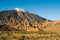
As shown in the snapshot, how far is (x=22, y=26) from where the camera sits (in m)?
91.9

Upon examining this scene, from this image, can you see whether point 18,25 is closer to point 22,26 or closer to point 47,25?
point 22,26

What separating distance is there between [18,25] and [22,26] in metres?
4.68

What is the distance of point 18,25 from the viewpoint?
95.9 meters

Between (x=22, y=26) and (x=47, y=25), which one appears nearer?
(x=47, y=25)

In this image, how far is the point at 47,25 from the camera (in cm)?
8550

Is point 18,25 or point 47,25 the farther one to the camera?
point 18,25

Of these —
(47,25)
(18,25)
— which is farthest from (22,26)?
(47,25)

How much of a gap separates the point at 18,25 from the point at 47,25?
58.4 feet

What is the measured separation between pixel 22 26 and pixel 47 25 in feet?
45.0
